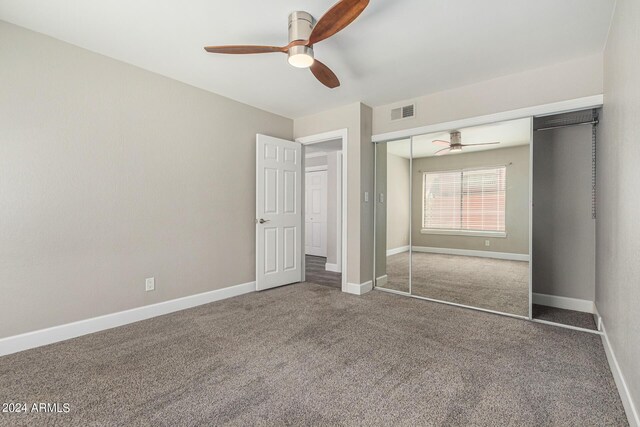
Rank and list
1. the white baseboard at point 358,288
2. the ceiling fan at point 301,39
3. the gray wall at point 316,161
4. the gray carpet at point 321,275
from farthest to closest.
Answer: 1. the gray wall at point 316,161
2. the gray carpet at point 321,275
3. the white baseboard at point 358,288
4. the ceiling fan at point 301,39

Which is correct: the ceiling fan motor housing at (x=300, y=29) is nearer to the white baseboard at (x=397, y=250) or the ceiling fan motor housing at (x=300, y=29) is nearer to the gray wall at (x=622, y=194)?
the gray wall at (x=622, y=194)

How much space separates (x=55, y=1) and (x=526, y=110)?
13.1 ft

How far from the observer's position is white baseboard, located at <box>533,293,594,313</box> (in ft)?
10.2

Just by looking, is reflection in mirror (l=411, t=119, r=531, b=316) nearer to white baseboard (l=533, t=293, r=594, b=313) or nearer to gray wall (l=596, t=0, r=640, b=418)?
white baseboard (l=533, t=293, r=594, b=313)

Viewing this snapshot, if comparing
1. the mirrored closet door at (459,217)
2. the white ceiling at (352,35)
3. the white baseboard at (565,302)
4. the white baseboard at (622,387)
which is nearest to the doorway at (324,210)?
the mirrored closet door at (459,217)

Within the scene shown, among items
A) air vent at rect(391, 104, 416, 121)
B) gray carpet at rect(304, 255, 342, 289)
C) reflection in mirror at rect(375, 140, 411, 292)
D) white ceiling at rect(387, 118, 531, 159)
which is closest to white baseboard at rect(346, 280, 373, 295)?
reflection in mirror at rect(375, 140, 411, 292)

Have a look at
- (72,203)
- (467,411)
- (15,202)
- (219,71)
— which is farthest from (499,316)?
(15,202)

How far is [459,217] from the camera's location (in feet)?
12.5

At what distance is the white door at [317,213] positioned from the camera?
7.06 meters

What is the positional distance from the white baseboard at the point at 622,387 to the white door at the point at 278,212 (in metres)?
3.36

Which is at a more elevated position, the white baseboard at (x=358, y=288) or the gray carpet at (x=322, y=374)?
the white baseboard at (x=358, y=288)

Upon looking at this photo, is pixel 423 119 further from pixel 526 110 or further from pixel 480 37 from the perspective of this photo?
pixel 480 37

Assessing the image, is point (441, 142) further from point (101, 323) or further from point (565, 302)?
point (101, 323)

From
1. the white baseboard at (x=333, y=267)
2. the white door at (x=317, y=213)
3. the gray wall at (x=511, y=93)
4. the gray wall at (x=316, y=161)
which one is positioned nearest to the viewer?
the gray wall at (x=511, y=93)
